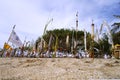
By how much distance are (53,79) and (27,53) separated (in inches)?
532

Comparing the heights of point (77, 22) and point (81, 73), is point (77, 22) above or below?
above

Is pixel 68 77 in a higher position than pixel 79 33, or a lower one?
lower

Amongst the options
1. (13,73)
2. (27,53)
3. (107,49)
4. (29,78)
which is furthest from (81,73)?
(107,49)

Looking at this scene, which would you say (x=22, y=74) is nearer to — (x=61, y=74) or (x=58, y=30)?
(x=61, y=74)

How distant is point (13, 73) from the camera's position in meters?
10.7

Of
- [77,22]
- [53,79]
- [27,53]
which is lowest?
[53,79]

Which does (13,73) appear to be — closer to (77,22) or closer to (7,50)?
(7,50)

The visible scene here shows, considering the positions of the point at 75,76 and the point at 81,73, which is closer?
the point at 75,76

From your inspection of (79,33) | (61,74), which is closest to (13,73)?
(61,74)

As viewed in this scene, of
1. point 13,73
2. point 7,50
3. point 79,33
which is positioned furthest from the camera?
point 79,33

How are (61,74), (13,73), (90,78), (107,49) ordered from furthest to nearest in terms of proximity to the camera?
1. (107,49)
2. (13,73)
3. (61,74)
4. (90,78)

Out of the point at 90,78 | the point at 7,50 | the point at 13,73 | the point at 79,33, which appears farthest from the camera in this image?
the point at 79,33

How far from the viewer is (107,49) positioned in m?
28.8

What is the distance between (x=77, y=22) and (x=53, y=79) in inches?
839
